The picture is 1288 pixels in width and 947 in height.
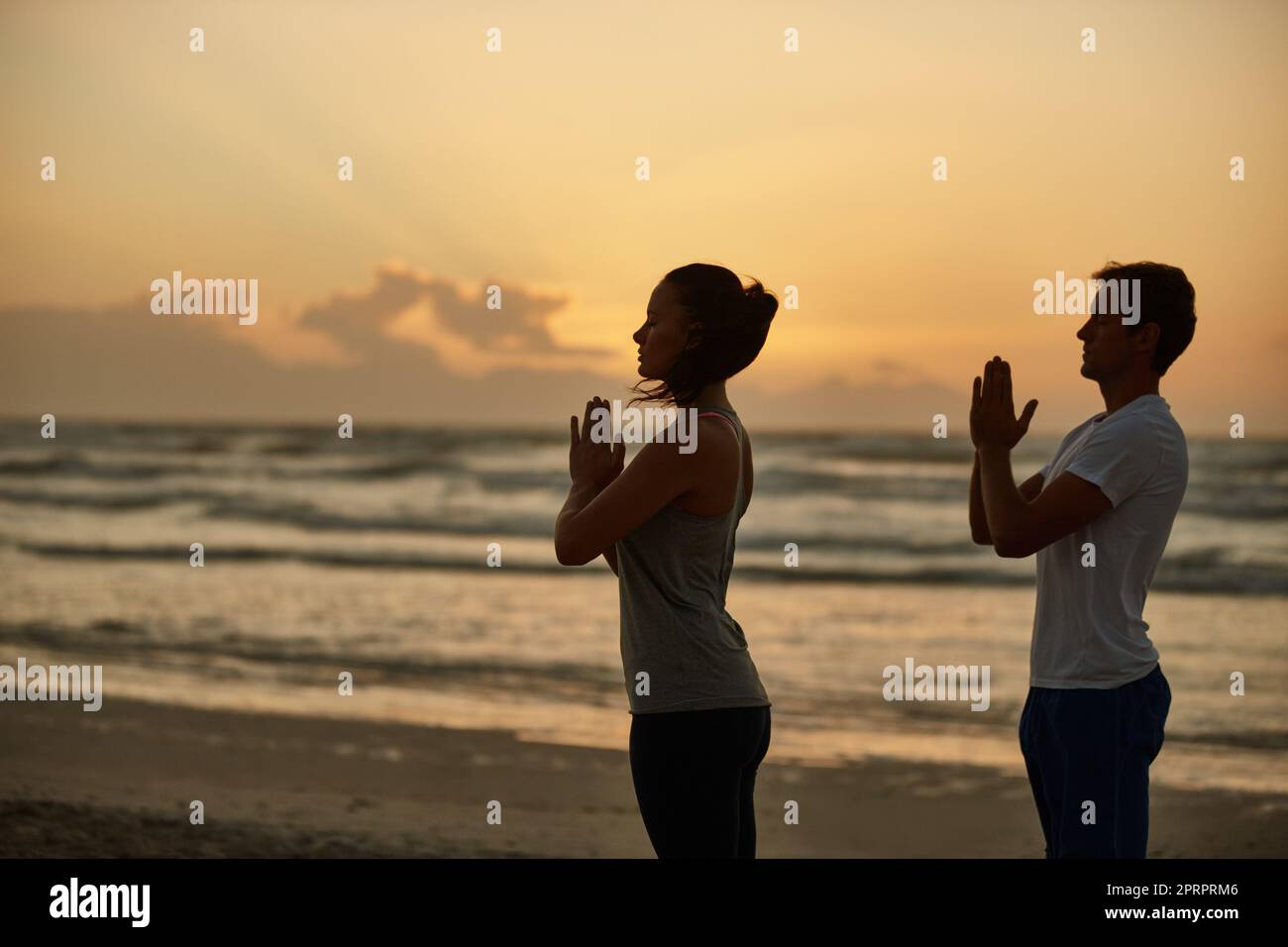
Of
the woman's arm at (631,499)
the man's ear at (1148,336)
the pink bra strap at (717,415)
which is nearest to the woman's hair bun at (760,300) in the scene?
the pink bra strap at (717,415)

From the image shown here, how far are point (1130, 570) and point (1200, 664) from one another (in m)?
7.74

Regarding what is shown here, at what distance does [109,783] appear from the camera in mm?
6262

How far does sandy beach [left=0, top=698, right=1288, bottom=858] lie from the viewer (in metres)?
5.54

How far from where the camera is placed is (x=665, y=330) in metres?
2.55

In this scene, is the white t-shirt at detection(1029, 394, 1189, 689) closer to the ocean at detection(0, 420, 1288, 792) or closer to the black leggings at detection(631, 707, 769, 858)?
the black leggings at detection(631, 707, 769, 858)

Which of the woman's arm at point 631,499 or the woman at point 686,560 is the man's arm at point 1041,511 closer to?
the woman at point 686,560

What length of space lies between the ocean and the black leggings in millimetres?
4610

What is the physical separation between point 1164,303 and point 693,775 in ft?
4.82

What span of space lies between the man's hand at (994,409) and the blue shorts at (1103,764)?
563mm

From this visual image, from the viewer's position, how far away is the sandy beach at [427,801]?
218 inches

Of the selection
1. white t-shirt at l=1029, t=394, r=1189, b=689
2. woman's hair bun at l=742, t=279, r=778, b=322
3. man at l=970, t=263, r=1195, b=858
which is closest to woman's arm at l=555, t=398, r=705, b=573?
woman's hair bun at l=742, t=279, r=778, b=322
